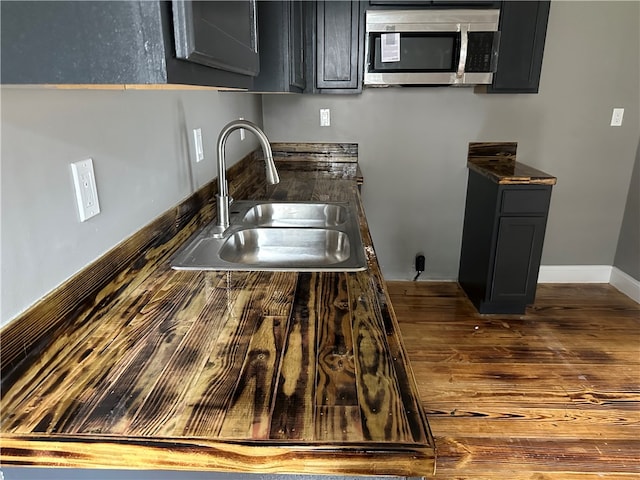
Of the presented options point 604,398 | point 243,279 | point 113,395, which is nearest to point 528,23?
point 604,398

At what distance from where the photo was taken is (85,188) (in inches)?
38.5

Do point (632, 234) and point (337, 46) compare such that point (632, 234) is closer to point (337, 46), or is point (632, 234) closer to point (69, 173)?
point (337, 46)

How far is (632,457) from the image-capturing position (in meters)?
1.81

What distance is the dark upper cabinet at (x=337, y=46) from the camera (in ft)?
8.60

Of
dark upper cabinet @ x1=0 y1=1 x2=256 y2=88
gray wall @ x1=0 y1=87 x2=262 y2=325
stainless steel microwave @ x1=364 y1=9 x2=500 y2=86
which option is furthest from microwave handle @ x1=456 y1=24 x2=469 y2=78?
dark upper cabinet @ x1=0 y1=1 x2=256 y2=88

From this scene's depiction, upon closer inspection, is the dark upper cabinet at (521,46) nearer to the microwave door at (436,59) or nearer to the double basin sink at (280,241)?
the microwave door at (436,59)

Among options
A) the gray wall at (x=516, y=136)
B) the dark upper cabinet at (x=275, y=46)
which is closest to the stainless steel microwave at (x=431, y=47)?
the gray wall at (x=516, y=136)

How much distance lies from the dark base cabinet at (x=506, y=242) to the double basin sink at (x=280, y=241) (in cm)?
122

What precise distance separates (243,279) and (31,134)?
1.89 ft

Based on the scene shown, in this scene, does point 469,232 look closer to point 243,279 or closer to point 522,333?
point 522,333

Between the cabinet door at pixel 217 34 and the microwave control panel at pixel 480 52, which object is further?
the microwave control panel at pixel 480 52

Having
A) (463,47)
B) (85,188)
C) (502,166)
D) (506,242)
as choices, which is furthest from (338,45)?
(85,188)

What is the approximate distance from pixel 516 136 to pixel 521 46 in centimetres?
64

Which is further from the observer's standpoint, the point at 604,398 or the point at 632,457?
the point at 604,398
